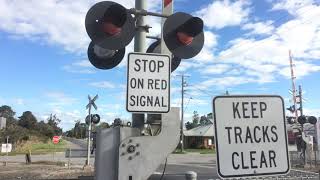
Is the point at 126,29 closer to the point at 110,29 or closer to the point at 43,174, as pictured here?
the point at 110,29

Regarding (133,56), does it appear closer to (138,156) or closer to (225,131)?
(138,156)

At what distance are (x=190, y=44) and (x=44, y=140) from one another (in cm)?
9472

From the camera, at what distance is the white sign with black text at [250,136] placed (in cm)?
442

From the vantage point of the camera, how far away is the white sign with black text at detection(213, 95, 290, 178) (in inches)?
174

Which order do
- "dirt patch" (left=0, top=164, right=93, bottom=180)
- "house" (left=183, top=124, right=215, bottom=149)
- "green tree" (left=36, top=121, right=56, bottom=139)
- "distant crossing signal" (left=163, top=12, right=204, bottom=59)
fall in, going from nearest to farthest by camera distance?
"distant crossing signal" (left=163, top=12, right=204, bottom=59), "dirt patch" (left=0, top=164, right=93, bottom=180), "house" (left=183, top=124, right=215, bottom=149), "green tree" (left=36, top=121, right=56, bottom=139)

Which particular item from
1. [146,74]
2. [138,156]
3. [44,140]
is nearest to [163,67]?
[146,74]

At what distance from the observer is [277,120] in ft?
15.3

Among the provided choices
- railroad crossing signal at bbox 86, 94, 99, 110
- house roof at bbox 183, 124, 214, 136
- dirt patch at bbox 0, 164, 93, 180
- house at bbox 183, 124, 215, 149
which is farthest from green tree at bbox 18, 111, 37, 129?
dirt patch at bbox 0, 164, 93, 180

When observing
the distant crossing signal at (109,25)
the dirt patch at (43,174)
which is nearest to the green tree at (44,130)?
→ the dirt patch at (43,174)

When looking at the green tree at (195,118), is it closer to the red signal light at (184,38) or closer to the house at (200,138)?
the house at (200,138)

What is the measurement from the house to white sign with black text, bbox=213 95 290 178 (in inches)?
3159

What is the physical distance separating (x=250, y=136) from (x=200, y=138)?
85.9 metres

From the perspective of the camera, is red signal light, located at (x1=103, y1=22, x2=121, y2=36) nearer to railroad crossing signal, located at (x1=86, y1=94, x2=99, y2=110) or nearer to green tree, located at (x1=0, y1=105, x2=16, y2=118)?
railroad crossing signal, located at (x1=86, y1=94, x2=99, y2=110)

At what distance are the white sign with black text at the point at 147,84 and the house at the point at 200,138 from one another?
79.4 meters
